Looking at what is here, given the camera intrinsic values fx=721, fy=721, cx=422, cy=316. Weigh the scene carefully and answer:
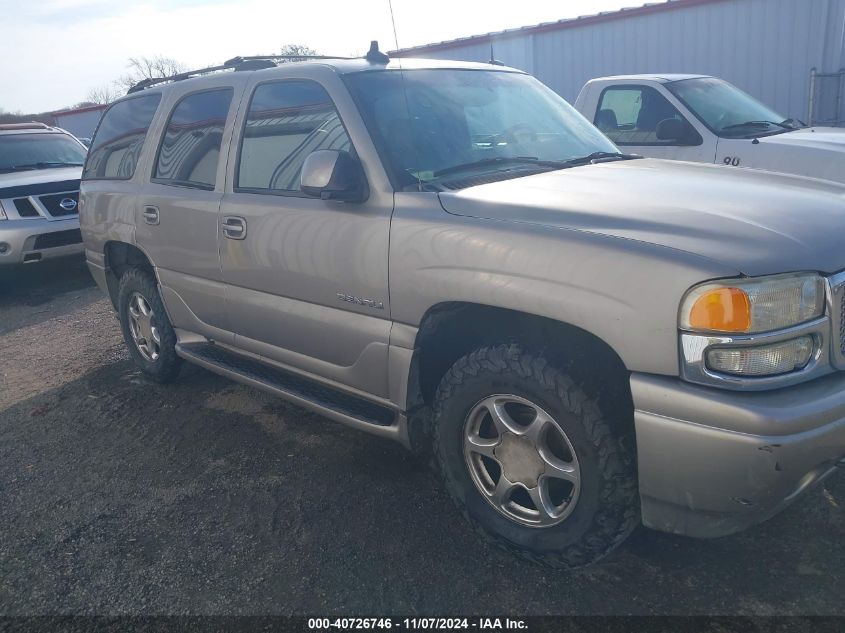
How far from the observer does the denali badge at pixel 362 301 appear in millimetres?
3045

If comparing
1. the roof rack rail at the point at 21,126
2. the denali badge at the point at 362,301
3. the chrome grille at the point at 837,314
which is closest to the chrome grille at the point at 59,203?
the roof rack rail at the point at 21,126

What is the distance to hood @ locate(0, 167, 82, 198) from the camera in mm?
8322

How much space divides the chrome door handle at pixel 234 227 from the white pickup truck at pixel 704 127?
12.9ft

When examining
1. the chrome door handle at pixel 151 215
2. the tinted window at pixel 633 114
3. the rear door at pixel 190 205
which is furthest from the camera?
the tinted window at pixel 633 114

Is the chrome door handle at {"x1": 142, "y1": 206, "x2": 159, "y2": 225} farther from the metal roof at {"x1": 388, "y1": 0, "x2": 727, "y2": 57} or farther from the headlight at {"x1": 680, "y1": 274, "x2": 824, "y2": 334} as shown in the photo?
the metal roof at {"x1": 388, "y1": 0, "x2": 727, "y2": 57}

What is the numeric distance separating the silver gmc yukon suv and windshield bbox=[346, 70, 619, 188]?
0.01 meters

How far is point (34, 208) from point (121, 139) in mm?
4002

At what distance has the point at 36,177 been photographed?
863 cm

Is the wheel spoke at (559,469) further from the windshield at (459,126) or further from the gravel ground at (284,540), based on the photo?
the windshield at (459,126)

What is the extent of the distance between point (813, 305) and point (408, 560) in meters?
1.71

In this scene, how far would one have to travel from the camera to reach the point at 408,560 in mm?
2826

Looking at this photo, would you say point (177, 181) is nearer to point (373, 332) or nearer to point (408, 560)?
point (373, 332)

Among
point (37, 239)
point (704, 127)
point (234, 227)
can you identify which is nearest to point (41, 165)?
point (37, 239)

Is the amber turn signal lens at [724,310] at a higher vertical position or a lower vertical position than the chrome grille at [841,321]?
higher
